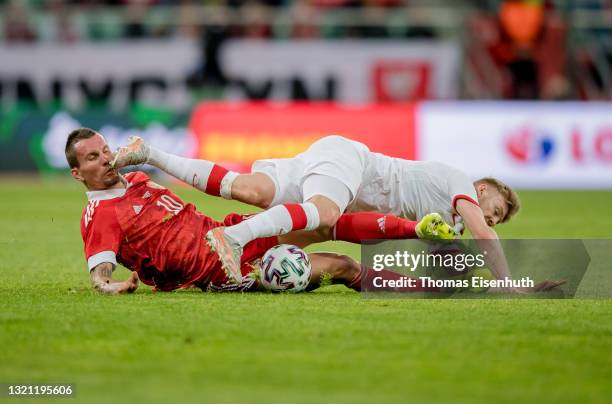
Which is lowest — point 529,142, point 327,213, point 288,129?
point 327,213

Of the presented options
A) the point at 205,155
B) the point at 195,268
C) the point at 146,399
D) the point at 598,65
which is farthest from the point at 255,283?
the point at 598,65

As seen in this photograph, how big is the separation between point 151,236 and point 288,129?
11.2m

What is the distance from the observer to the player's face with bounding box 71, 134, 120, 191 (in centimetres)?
728

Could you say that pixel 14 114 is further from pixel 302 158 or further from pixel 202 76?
pixel 302 158

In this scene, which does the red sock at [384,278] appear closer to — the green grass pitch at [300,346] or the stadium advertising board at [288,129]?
the green grass pitch at [300,346]

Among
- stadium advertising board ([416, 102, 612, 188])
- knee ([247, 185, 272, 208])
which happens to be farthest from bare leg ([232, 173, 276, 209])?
stadium advertising board ([416, 102, 612, 188])

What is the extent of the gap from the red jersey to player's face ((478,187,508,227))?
5.03 ft

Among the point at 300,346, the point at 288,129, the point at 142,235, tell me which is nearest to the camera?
the point at 300,346

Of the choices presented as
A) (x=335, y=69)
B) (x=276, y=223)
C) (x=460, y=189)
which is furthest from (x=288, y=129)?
(x=276, y=223)

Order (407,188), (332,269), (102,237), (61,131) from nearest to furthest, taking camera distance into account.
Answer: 1. (102,237)
2. (332,269)
3. (407,188)
4. (61,131)

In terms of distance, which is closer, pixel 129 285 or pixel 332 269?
pixel 129 285

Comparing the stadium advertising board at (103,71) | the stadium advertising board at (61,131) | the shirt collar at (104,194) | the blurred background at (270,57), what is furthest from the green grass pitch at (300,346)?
the stadium advertising board at (103,71)

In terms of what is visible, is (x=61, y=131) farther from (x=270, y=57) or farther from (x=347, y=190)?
(x=347, y=190)

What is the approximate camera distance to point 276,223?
7.14 m
